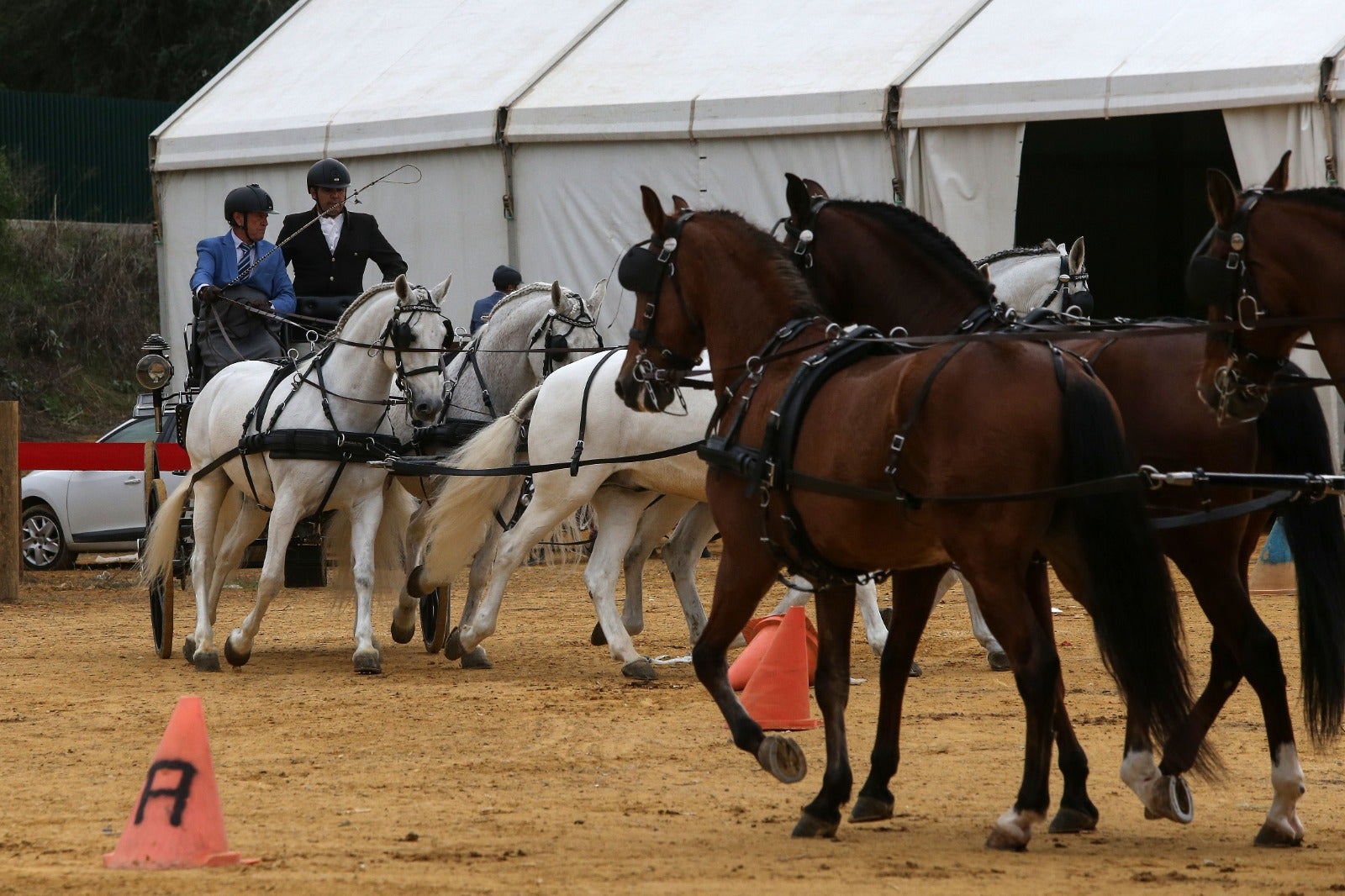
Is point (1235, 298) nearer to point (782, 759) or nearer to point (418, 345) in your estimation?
point (782, 759)

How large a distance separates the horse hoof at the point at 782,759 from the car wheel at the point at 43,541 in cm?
1285

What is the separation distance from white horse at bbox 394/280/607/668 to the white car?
632 cm

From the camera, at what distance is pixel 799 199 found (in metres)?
6.38

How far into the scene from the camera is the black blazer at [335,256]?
11398 mm

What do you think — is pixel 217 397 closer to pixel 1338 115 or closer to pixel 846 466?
pixel 846 466

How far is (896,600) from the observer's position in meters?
5.92

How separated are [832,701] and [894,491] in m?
0.91

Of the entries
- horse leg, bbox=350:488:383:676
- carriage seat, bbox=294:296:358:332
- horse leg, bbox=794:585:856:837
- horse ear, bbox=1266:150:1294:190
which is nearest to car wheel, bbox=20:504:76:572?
carriage seat, bbox=294:296:358:332

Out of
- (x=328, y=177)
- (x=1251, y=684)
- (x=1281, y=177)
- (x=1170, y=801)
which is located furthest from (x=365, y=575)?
(x=1281, y=177)

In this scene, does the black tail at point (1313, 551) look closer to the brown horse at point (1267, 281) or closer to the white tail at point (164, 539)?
the brown horse at point (1267, 281)

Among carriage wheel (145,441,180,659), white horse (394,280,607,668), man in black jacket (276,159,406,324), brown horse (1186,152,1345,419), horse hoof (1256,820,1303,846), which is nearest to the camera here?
brown horse (1186,152,1345,419)

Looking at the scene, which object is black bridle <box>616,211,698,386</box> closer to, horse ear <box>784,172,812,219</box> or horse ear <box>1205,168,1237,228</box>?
horse ear <box>784,172,812,219</box>

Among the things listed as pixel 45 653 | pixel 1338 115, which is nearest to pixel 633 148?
pixel 1338 115

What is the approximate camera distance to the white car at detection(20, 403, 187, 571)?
16281 millimetres
